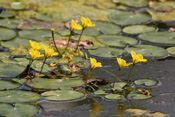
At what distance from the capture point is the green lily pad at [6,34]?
3158 millimetres

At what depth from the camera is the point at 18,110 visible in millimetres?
2023

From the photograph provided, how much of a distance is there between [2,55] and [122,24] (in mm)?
1320

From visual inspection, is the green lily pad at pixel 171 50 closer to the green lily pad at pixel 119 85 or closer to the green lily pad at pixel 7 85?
the green lily pad at pixel 119 85

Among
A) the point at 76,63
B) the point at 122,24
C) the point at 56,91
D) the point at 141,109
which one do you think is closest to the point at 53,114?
the point at 56,91

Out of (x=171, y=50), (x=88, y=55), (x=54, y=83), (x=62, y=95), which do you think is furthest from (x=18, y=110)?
(x=171, y=50)

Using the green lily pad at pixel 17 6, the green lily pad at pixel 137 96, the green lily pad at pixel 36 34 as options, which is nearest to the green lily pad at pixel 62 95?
the green lily pad at pixel 137 96

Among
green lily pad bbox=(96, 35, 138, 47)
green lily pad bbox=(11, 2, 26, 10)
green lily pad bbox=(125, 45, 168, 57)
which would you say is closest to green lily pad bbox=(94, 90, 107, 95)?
green lily pad bbox=(125, 45, 168, 57)

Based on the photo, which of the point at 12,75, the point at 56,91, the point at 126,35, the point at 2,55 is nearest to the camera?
the point at 56,91

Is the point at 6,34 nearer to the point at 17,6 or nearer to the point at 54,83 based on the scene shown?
the point at 17,6

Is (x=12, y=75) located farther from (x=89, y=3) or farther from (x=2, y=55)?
(x=89, y=3)

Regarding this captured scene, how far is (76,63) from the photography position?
277 centimetres

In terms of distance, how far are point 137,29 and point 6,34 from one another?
1.24 meters

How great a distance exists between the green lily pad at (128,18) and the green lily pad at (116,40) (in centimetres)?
42

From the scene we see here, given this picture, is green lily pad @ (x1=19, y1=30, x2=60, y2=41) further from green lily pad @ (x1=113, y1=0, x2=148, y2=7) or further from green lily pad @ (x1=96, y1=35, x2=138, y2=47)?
green lily pad @ (x1=113, y1=0, x2=148, y2=7)
